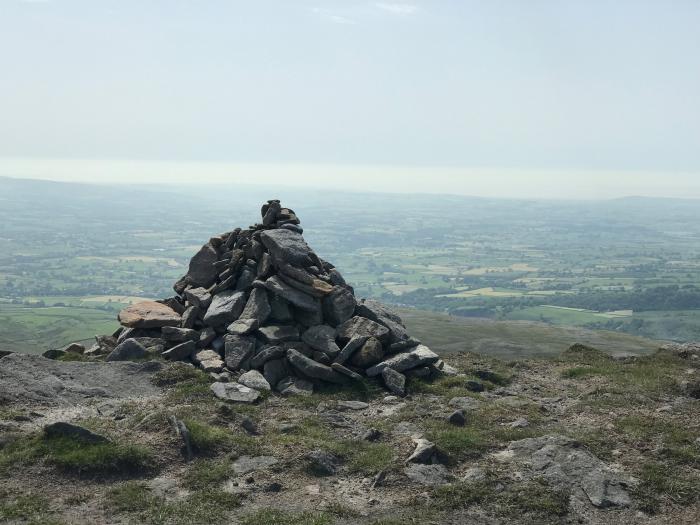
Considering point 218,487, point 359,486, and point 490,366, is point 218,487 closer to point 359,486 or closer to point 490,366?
point 359,486

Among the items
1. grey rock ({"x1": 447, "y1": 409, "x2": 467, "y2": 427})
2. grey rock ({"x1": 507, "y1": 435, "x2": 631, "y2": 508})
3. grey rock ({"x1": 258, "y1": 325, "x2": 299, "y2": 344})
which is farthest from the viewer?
grey rock ({"x1": 258, "y1": 325, "x2": 299, "y2": 344})

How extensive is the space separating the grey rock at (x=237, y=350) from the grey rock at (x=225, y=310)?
1688mm

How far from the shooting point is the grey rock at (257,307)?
34250 mm

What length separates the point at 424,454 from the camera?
70.7ft

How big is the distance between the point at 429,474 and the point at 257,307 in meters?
16.6

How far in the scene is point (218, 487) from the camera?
19641 millimetres

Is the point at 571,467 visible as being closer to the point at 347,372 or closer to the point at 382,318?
the point at 347,372

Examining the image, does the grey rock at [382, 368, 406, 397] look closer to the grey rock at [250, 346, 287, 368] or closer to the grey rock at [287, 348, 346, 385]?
the grey rock at [287, 348, 346, 385]

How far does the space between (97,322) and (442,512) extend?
166875 millimetres

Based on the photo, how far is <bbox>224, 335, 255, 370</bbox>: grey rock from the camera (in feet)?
104

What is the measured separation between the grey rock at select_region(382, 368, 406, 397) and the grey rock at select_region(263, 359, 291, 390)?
16.6ft

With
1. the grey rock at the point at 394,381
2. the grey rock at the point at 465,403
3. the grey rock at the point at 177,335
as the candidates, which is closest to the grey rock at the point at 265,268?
the grey rock at the point at 177,335

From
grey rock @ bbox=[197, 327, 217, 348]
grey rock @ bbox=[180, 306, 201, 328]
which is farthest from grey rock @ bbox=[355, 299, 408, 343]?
grey rock @ bbox=[180, 306, 201, 328]

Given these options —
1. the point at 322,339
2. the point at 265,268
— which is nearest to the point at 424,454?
the point at 322,339
